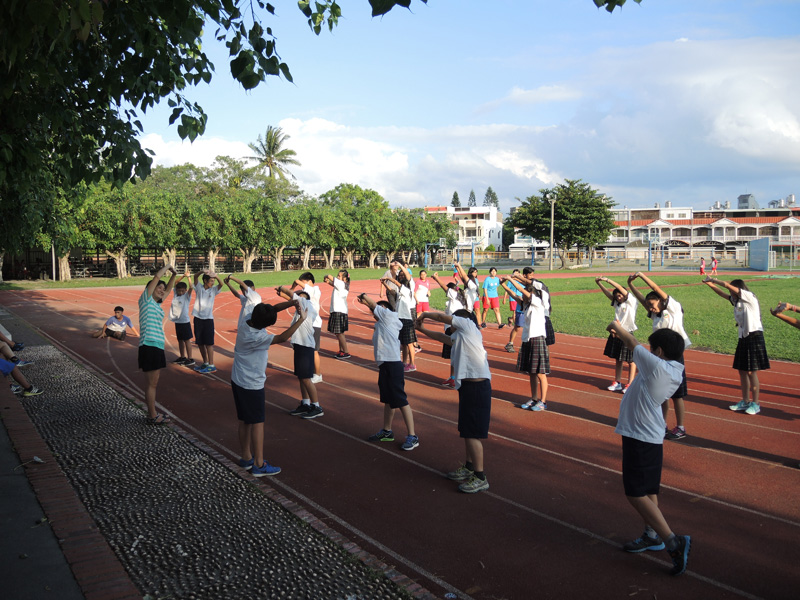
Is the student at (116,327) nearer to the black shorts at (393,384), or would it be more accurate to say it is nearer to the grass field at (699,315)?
the grass field at (699,315)

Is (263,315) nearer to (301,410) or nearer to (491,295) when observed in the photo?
(301,410)

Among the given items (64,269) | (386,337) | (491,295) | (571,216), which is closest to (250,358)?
(386,337)

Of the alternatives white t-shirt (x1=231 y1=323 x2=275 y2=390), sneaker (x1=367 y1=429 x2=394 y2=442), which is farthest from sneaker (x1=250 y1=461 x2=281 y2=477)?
sneaker (x1=367 y1=429 x2=394 y2=442)

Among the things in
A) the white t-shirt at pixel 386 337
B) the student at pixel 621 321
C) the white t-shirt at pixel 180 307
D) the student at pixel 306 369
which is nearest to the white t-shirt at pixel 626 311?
the student at pixel 621 321

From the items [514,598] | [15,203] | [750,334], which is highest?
[15,203]

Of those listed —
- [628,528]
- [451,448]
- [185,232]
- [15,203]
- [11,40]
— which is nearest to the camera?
[11,40]

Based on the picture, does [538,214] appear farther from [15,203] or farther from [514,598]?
[514,598]

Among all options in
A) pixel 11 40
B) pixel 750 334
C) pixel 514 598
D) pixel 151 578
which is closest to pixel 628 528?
pixel 514 598

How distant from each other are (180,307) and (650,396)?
9.78 meters

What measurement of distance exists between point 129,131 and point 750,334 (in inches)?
328

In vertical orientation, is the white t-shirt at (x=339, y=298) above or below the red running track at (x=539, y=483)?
above

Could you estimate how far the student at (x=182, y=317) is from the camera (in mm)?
11727

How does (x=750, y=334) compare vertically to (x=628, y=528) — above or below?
above

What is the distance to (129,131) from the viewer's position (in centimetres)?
628
